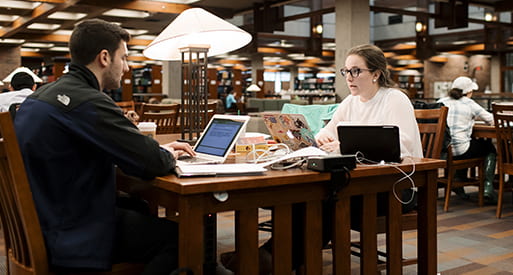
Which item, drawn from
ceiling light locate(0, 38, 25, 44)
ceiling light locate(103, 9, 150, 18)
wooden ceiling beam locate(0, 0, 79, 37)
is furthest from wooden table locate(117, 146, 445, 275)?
ceiling light locate(0, 38, 25, 44)

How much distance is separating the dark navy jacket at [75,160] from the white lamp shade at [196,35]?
4.00 feet

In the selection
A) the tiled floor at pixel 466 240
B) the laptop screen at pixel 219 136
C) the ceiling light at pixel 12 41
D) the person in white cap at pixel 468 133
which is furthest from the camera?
the ceiling light at pixel 12 41

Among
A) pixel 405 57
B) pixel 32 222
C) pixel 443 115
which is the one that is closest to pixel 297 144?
pixel 32 222

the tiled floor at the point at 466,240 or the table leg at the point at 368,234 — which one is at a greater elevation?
the table leg at the point at 368,234

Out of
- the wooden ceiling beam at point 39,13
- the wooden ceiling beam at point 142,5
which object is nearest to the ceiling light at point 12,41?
the wooden ceiling beam at point 39,13

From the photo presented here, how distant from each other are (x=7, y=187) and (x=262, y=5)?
10.2 m

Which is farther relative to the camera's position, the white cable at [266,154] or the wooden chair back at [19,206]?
the white cable at [266,154]

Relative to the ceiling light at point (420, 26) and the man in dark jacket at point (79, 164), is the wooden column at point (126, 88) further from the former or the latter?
the man in dark jacket at point (79, 164)

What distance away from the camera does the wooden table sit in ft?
5.48

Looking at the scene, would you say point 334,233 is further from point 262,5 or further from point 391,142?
point 262,5

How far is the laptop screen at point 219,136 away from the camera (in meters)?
2.20

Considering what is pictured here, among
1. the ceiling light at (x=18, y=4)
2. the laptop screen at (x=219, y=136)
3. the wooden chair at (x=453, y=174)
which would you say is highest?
the ceiling light at (x=18, y=4)

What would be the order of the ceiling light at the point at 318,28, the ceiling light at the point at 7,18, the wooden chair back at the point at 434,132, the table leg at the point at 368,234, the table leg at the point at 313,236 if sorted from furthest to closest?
1. the ceiling light at the point at 318,28
2. the ceiling light at the point at 7,18
3. the wooden chair back at the point at 434,132
4. the table leg at the point at 368,234
5. the table leg at the point at 313,236

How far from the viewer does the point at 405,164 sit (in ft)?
7.04
